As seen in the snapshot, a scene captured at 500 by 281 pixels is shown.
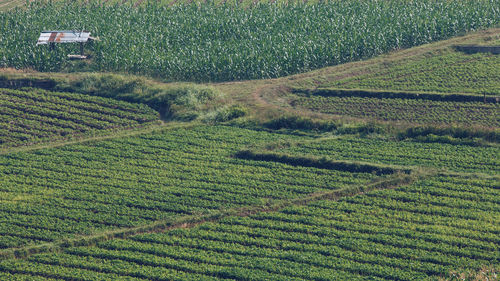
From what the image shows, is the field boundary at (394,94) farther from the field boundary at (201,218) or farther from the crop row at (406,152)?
the field boundary at (201,218)

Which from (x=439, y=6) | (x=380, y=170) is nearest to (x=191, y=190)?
(x=380, y=170)

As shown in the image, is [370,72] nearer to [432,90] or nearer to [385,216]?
[432,90]

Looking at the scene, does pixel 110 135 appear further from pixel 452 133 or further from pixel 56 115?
pixel 452 133

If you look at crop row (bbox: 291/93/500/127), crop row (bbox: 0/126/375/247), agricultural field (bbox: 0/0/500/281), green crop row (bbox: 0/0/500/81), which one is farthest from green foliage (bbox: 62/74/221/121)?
crop row (bbox: 291/93/500/127)

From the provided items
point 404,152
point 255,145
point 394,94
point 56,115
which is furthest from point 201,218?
point 394,94


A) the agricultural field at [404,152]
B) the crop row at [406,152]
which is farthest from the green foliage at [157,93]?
the crop row at [406,152]
